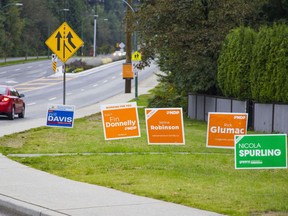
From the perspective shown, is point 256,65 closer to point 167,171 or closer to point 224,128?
point 224,128

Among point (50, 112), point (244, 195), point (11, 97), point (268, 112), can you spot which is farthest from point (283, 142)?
point (11, 97)

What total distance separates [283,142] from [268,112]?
19.2m

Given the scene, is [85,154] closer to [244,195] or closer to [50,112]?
[50,112]

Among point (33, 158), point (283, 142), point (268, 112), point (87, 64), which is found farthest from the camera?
point (87, 64)

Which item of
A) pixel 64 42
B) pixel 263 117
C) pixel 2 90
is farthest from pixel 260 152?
pixel 2 90

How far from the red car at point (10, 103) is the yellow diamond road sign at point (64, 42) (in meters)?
8.07

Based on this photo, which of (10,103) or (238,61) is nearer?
(238,61)

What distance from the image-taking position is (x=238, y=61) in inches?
1318

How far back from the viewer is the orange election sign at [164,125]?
19062mm

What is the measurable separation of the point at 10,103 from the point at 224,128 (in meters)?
17.7

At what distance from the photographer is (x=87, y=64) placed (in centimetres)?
9706

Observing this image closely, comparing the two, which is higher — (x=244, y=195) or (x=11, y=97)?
(x=244, y=195)

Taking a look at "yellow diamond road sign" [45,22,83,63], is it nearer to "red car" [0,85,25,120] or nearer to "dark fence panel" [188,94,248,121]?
"red car" [0,85,25,120]

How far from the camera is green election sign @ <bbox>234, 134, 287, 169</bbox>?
12.0m
